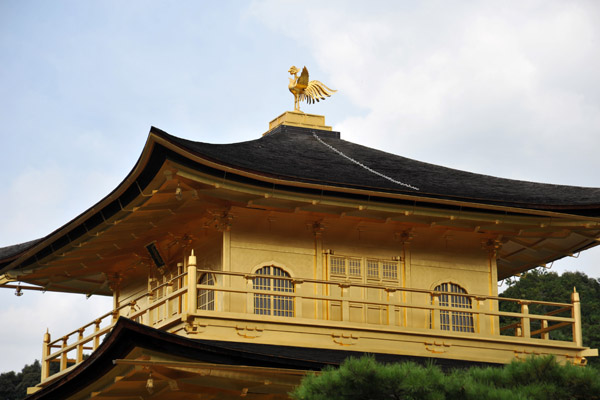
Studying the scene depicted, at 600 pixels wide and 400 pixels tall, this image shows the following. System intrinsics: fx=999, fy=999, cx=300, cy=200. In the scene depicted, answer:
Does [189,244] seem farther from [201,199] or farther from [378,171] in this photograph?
A: [378,171]

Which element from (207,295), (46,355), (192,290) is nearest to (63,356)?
(46,355)

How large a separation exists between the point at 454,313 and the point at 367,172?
3561 millimetres

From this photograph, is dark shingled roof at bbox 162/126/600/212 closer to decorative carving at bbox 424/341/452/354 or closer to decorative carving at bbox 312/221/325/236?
decorative carving at bbox 312/221/325/236

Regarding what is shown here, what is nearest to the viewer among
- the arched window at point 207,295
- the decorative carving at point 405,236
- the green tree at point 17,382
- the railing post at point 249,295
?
the railing post at point 249,295

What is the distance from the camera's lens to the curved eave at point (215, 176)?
17.5 m

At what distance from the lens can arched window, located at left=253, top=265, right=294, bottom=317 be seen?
1961cm

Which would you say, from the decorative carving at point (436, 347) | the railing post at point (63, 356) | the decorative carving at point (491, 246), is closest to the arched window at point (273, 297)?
the decorative carving at point (436, 347)

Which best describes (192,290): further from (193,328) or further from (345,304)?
(345,304)

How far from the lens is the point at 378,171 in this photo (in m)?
22.2

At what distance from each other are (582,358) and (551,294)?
3854 centimetres

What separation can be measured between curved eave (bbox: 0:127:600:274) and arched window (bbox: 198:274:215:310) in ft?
7.62

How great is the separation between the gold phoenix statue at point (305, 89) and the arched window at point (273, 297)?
24.2ft

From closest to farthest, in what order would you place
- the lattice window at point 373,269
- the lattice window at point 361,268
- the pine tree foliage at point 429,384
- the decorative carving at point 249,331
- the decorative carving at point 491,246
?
1. the pine tree foliage at point 429,384
2. the decorative carving at point 249,331
3. the lattice window at point 361,268
4. the lattice window at point 373,269
5. the decorative carving at point 491,246

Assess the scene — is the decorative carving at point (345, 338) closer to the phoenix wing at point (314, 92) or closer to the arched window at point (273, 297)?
the arched window at point (273, 297)
